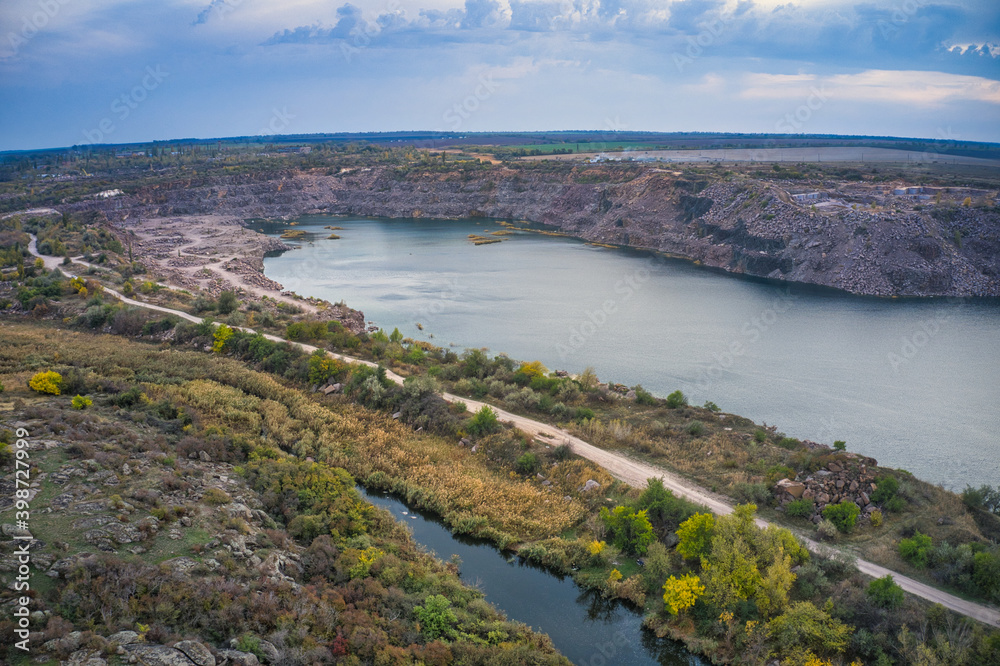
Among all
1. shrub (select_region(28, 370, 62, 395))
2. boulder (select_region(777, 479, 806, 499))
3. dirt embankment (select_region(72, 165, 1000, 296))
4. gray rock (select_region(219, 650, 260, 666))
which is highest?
dirt embankment (select_region(72, 165, 1000, 296))

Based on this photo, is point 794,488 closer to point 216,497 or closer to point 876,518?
point 876,518

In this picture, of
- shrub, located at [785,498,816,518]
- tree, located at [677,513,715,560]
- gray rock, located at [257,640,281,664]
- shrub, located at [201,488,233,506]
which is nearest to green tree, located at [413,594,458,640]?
gray rock, located at [257,640,281,664]

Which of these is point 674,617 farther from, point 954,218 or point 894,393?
point 954,218

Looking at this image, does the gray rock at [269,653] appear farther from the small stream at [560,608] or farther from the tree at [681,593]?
the tree at [681,593]

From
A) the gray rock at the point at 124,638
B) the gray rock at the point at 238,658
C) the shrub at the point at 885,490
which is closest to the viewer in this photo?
the gray rock at the point at 124,638

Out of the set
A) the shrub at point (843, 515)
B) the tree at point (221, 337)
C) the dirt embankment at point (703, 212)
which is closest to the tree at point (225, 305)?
the tree at point (221, 337)

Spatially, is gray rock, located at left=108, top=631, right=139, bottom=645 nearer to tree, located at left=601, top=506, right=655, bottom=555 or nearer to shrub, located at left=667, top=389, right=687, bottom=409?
tree, located at left=601, top=506, right=655, bottom=555

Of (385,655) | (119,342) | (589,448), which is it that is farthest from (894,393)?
(119,342)

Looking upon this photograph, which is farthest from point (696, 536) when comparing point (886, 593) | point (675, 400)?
point (675, 400)
